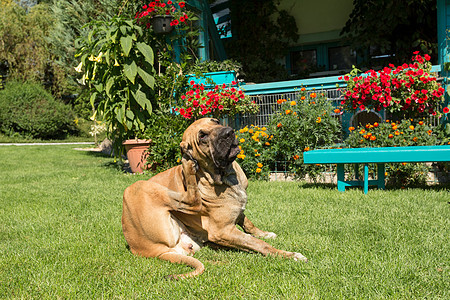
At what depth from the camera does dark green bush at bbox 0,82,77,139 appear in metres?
16.8

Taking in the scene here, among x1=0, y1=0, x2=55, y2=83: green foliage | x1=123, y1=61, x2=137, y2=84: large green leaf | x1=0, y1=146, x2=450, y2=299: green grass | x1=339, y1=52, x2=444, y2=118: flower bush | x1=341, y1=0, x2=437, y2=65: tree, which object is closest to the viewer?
x1=0, y1=146, x2=450, y2=299: green grass

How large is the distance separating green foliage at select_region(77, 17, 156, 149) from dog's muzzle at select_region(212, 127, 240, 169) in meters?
4.30

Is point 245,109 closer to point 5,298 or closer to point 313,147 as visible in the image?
point 313,147

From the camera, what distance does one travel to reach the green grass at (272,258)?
2246mm

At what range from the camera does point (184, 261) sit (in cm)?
257

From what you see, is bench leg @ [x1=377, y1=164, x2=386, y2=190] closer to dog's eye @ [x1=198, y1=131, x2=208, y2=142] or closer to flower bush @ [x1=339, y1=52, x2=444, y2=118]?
flower bush @ [x1=339, y1=52, x2=444, y2=118]

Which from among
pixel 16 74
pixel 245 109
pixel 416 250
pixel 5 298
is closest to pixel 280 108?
pixel 245 109

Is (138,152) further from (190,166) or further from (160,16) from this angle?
(190,166)

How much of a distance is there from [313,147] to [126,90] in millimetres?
3291

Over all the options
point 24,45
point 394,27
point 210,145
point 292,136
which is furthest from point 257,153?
point 24,45

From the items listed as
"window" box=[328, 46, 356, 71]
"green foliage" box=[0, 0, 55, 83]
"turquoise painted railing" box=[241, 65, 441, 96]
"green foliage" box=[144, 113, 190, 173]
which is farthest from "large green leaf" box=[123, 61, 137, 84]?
"green foliage" box=[0, 0, 55, 83]

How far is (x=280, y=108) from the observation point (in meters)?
6.48

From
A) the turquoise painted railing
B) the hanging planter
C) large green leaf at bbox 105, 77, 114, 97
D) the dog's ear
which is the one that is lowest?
the dog's ear

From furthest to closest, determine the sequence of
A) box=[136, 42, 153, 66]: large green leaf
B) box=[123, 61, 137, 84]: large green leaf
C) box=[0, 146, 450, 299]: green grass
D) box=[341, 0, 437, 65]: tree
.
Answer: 1. box=[341, 0, 437, 65]: tree
2. box=[136, 42, 153, 66]: large green leaf
3. box=[123, 61, 137, 84]: large green leaf
4. box=[0, 146, 450, 299]: green grass
